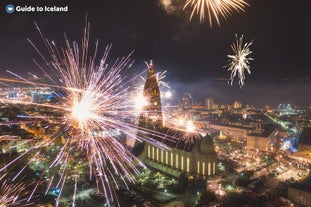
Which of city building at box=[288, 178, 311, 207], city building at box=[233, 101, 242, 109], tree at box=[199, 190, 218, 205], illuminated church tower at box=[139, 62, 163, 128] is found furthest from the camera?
city building at box=[233, 101, 242, 109]

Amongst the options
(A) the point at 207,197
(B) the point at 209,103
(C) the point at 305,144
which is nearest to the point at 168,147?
(A) the point at 207,197

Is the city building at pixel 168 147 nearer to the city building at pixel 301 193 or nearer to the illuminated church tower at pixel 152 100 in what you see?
the illuminated church tower at pixel 152 100

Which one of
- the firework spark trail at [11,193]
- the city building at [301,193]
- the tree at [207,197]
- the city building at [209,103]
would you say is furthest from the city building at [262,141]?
the city building at [209,103]

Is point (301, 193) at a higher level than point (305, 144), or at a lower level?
lower

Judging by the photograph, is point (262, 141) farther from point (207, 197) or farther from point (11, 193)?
point (11, 193)

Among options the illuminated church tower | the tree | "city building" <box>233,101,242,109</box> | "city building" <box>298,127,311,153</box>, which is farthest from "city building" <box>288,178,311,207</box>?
"city building" <box>233,101,242,109</box>

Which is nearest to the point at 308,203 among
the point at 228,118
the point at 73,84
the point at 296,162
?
the point at 296,162

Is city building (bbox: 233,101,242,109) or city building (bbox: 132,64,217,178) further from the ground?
city building (bbox: 233,101,242,109)

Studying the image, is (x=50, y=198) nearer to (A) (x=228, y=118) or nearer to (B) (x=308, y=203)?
(B) (x=308, y=203)

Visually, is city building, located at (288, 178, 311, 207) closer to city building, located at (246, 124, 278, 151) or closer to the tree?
the tree
